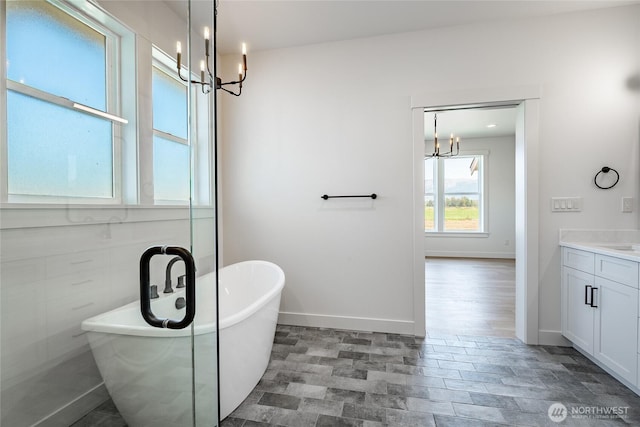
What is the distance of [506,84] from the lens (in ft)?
7.85

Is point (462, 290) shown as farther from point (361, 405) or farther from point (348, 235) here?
point (361, 405)

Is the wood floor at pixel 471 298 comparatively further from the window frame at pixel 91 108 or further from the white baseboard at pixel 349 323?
the window frame at pixel 91 108

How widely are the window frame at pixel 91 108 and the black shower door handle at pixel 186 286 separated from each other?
718 millimetres

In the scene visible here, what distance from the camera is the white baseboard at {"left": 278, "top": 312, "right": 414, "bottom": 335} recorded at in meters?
2.60

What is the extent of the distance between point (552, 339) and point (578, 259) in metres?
0.71

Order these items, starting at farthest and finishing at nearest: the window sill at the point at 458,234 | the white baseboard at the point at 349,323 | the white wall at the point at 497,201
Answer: the window sill at the point at 458,234
the white wall at the point at 497,201
the white baseboard at the point at 349,323

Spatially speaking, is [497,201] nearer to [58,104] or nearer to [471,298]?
[471,298]

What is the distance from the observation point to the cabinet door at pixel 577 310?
2.03 m

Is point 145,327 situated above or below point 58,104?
below

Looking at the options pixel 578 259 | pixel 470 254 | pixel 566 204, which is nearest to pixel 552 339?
pixel 578 259

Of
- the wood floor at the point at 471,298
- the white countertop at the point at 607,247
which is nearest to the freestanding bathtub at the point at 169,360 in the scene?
the wood floor at the point at 471,298

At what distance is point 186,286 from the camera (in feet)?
3.00

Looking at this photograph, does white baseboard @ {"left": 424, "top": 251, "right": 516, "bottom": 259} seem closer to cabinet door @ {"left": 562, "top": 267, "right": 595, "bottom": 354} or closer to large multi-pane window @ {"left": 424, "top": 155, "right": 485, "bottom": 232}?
large multi-pane window @ {"left": 424, "top": 155, "right": 485, "bottom": 232}

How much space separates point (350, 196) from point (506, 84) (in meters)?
1.57
